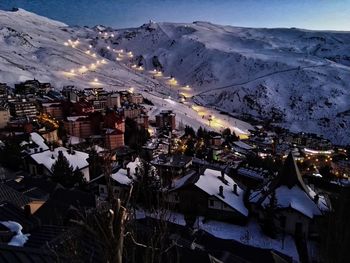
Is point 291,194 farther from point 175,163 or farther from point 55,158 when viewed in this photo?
point 55,158

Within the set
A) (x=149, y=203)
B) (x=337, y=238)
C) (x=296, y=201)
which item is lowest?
(x=296, y=201)

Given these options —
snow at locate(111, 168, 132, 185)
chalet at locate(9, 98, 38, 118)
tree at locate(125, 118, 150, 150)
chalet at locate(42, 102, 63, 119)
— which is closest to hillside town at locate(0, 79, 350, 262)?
snow at locate(111, 168, 132, 185)

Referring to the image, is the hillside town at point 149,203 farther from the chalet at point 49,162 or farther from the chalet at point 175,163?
the chalet at point 175,163

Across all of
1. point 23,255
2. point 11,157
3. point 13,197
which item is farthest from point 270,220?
point 11,157

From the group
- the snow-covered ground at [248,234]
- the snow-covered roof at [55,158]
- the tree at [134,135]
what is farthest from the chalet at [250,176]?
the tree at [134,135]

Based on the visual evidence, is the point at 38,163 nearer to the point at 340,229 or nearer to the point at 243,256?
the point at 243,256

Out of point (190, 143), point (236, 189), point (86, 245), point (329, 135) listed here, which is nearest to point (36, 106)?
point (190, 143)
